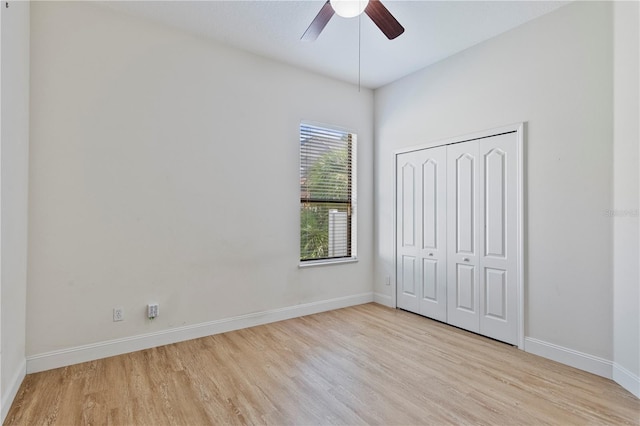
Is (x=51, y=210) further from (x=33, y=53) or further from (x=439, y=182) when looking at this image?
(x=439, y=182)

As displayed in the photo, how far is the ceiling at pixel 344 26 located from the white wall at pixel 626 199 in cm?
71

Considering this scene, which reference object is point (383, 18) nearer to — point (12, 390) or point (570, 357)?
point (570, 357)

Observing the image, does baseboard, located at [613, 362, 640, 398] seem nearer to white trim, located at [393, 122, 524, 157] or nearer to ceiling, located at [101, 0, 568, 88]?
white trim, located at [393, 122, 524, 157]

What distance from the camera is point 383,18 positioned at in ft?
7.96

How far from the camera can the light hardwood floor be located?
2.03 meters

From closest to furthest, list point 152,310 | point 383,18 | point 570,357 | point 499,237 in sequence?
point 383,18, point 570,357, point 152,310, point 499,237

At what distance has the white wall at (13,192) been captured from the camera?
205cm

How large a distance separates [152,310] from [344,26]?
3.28 m

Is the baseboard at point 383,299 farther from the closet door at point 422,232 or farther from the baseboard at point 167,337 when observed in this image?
the baseboard at point 167,337

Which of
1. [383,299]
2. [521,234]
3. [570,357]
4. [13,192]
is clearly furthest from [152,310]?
[570,357]

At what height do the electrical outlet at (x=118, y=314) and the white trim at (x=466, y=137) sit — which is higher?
the white trim at (x=466, y=137)

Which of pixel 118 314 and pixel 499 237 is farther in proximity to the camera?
pixel 499 237

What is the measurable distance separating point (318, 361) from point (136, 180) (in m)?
2.32

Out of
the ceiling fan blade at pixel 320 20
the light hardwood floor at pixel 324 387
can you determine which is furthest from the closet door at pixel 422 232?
the ceiling fan blade at pixel 320 20
